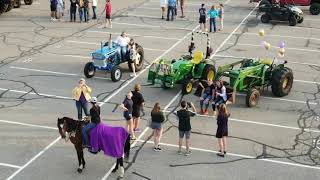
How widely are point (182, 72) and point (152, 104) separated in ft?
5.33

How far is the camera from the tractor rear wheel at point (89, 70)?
1930 cm

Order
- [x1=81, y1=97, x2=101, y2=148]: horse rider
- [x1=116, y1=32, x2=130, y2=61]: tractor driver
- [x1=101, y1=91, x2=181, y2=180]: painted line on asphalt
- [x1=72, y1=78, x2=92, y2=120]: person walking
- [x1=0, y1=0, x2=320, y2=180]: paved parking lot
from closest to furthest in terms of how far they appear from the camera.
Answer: [x1=81, y1=97, x2=101, y2=148]: horse rider → [x1=101, y1=91, x2=181, y2=180]: painted line on asphalt → [x1=0, y1=0, x2=320, y2=180]: paved parking lot → [x1=72, y1=78, x2=92, y2=120]: person walking → [x1=116, y1=32, x2=130, y2=61]: tractor driver

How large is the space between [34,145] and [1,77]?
20.5ft

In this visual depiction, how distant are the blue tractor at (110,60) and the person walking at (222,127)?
6423 millimetres

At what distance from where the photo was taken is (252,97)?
55.2 feet

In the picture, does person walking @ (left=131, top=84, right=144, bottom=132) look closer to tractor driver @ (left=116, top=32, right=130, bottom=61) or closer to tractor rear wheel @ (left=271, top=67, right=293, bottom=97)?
tractor rear wheel @ (left=271, top=67, right=293, bottom=97)

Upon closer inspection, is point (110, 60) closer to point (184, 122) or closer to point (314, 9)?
point (184, 122)

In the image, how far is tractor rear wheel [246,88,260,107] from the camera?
16719mm

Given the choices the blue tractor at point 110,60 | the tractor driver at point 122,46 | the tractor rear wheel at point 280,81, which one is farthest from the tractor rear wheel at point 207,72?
the tractor driver at point 122,46

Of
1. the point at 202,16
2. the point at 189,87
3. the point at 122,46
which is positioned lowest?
the point at 189,87

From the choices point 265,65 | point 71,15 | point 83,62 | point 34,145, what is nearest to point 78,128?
point 34,145

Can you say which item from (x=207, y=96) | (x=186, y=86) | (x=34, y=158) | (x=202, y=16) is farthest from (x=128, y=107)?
(x=202, y=16)

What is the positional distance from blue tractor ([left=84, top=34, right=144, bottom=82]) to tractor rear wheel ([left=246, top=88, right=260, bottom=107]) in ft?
15.2

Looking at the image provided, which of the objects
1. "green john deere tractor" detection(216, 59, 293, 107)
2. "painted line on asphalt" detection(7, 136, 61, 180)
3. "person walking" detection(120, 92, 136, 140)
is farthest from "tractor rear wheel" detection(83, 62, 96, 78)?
"person walking" detection(120, 92, 136, 140)
